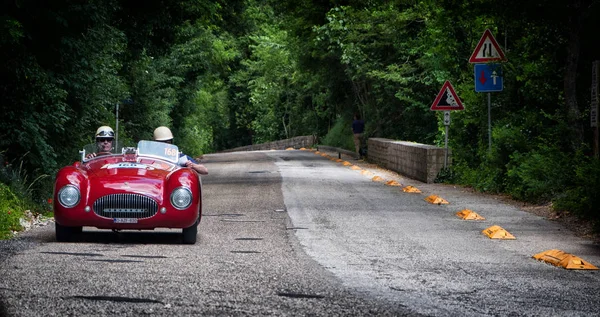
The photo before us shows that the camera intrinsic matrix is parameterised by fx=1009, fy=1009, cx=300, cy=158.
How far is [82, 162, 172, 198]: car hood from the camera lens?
1267 cm

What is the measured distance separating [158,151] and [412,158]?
15715 millimetres

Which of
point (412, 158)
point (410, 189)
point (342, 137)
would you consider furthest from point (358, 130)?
point (410, 189)

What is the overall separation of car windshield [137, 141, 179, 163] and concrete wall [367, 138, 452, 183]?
13612mm

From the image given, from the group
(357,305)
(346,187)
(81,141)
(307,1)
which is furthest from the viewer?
(307,1)

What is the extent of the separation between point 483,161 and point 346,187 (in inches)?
141

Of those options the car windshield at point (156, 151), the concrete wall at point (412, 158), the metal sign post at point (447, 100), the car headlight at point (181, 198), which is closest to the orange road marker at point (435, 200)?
the metal sign post at point (447, 100)

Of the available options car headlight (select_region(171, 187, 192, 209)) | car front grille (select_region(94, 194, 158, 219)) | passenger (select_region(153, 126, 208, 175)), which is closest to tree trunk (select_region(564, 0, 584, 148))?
passenger (select_region(153, 126, 208, 175))

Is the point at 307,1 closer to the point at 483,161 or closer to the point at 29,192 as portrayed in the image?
the point at 483,161

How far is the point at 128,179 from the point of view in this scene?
12.8m

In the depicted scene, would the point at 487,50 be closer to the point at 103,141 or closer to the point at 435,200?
the point at 435,200

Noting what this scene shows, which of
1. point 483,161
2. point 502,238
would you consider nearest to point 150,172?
point 502,238

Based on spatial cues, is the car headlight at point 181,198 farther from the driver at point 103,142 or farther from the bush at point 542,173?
the bush at point 542,173

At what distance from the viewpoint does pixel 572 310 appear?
8.15 meters

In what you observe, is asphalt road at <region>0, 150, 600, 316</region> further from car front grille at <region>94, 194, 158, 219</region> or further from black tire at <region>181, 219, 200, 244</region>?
car front grille at <region>94, 194, 158, 219</region>
